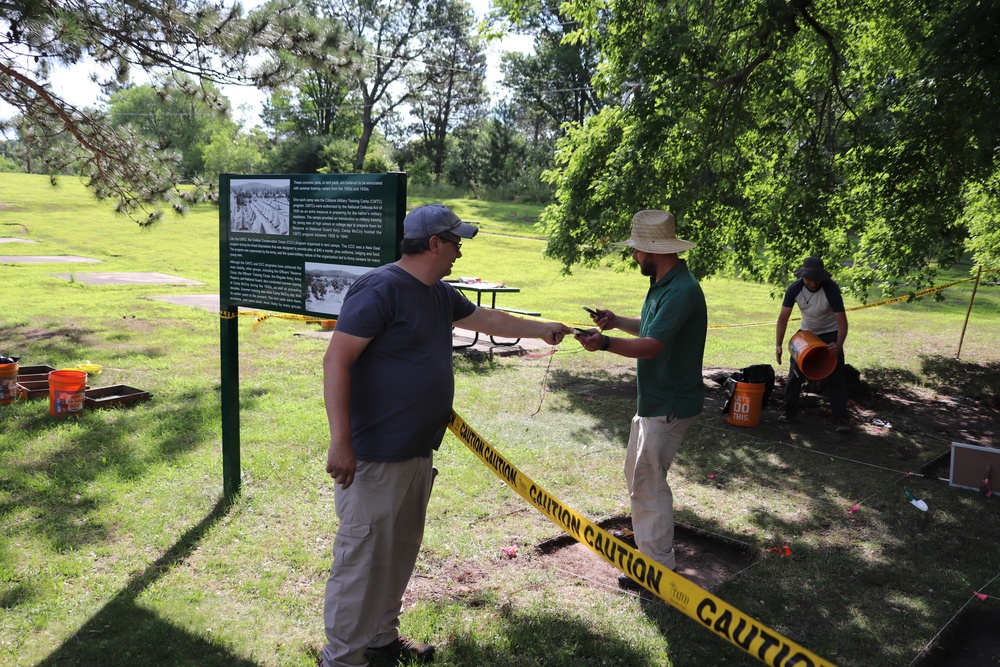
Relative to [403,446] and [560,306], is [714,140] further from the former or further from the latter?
[560,306]

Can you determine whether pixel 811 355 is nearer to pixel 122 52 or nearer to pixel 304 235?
pixel 304 235

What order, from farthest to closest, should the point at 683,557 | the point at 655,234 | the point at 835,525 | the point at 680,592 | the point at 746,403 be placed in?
the point at 746,403 < the point at 835,525 < the point at 683,557 < the point at 655,234 < the point at 680,592

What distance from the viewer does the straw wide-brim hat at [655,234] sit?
438cm

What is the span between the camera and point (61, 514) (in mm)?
5168

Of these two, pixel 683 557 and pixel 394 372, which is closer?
pixel 394 372

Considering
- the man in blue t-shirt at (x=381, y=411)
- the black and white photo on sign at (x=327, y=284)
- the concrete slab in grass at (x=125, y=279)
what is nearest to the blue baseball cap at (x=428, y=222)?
the man in blue t-shirt at (x=381, y=411)

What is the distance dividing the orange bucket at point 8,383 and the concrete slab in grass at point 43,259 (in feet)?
51.7

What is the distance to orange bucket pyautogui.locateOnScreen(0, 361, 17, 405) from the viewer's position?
7.62m

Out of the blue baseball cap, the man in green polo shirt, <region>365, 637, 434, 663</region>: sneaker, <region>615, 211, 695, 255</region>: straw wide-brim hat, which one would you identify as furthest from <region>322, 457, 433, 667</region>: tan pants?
<region>615, 211, 695, 255</region>: straw wide-brim hat

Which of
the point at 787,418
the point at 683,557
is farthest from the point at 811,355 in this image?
the point at 683,557

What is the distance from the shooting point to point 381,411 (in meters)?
3.25

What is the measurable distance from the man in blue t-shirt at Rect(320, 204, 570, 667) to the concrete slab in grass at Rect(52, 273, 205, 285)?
17.1m

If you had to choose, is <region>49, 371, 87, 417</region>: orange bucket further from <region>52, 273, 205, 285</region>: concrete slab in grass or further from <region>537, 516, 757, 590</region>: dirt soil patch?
<region>52, 273, 205, 285</region>: concrete slab in grass

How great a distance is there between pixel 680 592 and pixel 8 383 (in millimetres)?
7417
